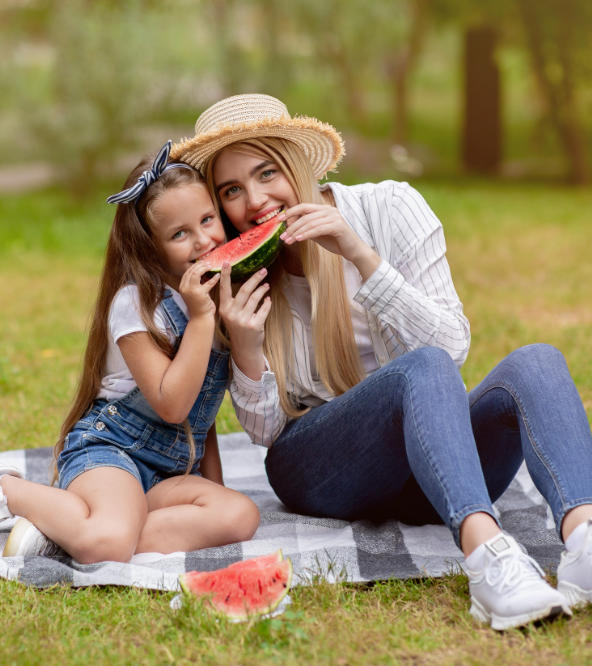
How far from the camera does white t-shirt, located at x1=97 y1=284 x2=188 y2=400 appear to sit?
3.28 m

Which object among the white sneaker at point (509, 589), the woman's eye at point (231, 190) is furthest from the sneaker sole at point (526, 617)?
the woman's eye at point (231, 190)

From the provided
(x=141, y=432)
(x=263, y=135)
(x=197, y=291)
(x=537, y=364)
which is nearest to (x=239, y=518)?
(x=141, y=432)

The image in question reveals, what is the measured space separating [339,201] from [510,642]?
67.3 inches

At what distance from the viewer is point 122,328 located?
327 cm

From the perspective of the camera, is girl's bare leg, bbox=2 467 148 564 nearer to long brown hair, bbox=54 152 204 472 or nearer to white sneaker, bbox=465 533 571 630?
long brown hair, bbox=54 152 204 472

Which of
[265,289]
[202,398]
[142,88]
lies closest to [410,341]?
[265,289]

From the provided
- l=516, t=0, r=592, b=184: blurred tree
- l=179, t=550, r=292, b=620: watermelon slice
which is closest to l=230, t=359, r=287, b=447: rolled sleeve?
l=179, t=550, r=292, b=620: watermelon slice

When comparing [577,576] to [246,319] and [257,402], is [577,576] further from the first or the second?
[246,319]

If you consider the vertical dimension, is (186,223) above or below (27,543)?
above

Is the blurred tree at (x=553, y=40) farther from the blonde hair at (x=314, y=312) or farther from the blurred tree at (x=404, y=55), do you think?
the blonde hair at (x=314, y=312)

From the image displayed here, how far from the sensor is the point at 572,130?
1402 cm

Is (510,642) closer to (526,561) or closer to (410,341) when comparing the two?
(526,561)

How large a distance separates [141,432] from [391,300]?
3.36 ft

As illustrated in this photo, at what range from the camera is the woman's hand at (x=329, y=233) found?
10.2 ft
